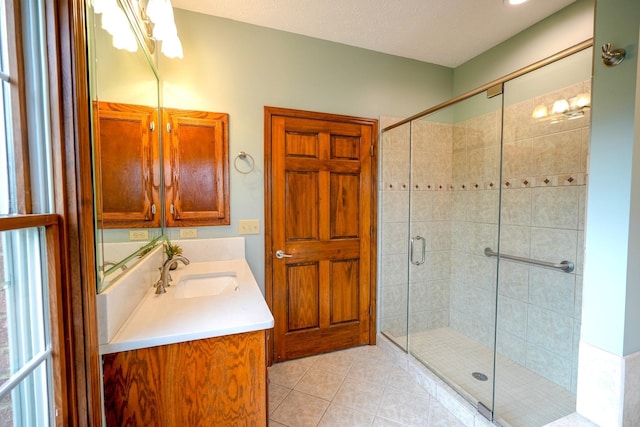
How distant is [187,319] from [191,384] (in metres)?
0.22

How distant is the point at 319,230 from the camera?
2256mm

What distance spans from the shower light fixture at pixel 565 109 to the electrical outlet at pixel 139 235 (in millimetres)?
2693

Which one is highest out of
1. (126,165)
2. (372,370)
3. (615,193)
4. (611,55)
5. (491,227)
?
(611,55)

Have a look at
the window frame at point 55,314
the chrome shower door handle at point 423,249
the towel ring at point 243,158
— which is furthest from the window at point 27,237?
the chrome shower door handle at point 423,249

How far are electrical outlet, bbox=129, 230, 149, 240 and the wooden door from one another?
83 cm

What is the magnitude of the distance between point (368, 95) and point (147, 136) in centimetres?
177

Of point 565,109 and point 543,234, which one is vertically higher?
point 565,109

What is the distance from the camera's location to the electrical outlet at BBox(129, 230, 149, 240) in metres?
1.30

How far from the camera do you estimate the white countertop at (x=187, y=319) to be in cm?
92

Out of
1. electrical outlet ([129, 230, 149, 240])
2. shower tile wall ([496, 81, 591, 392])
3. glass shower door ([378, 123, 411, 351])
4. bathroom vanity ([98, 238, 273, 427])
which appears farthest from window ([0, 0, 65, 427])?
shower tile wall ([496, 81, 591, 392])

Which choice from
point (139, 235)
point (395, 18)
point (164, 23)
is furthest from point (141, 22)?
point (395, 18)

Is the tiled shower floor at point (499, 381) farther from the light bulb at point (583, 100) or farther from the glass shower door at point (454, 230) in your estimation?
the light bulb at point (583, 100)

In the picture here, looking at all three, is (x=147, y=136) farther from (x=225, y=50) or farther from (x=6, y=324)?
(x=6, y=324)

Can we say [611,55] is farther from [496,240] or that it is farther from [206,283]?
[206,283]
